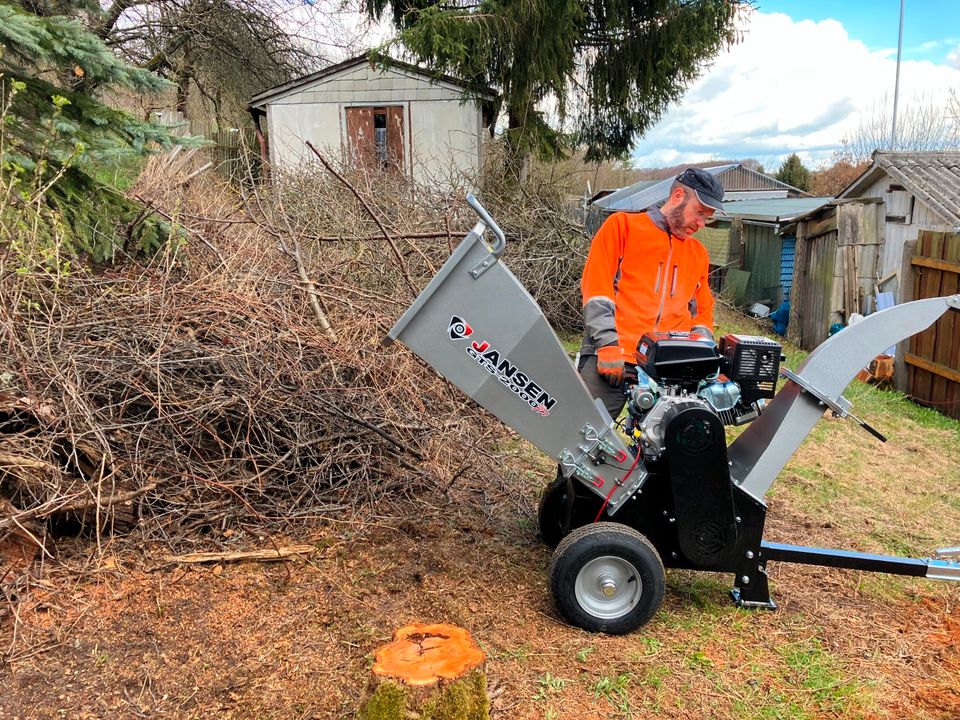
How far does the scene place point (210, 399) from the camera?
13.9 ft

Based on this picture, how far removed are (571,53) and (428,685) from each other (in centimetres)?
1050

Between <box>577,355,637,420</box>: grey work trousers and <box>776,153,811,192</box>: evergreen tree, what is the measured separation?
35.9 m

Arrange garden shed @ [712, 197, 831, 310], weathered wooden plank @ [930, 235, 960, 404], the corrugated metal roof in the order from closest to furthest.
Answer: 1. weathered wooden plank @ [930, 235, 960, 404]
2. garden shed @ [712, 197, 831, 310]
3. the corrugated metal roof

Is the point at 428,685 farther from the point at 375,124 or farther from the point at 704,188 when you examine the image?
the point at 375,124

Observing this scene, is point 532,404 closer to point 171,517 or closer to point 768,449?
point 768,449

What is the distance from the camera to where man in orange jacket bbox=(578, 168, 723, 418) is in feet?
11.8

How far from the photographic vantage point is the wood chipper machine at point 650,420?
3.15 m

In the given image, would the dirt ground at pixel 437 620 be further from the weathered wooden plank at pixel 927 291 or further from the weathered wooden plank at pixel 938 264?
the weathered wooden plank at pixel 938 264

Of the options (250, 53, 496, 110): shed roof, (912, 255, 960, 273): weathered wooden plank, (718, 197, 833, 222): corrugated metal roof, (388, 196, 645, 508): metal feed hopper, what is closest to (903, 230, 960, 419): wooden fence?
(912, 255, 960, 273): weathered wooden plank

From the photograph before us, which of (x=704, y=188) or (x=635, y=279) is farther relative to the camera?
(x=635, y=279)

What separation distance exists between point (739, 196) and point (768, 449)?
2449 centimetres

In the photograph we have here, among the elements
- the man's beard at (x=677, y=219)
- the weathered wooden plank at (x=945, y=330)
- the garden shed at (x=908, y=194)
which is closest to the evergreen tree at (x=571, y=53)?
the garden shed at (x=908, y=194)

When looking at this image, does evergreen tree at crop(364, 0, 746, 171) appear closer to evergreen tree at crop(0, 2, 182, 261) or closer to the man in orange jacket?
evergreen tree at crop(0, 2, 182, 261)

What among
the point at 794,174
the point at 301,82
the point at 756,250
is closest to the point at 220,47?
the point at 301,82
